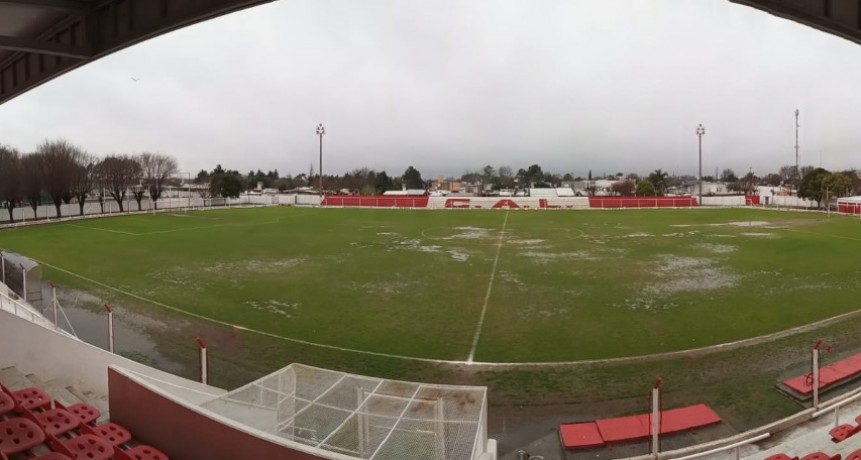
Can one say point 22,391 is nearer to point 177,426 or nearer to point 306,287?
point 177,426

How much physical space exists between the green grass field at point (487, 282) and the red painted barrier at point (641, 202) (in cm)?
3526

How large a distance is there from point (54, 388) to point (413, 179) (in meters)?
168

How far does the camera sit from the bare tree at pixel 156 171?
3095 inches

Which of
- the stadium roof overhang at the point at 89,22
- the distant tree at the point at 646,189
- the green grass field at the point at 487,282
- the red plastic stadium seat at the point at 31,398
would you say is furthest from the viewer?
the distant tree at the point at 646,189

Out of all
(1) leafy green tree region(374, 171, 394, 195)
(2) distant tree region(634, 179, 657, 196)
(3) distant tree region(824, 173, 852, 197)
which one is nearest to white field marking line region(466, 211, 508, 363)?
(3) distant tree region(824, 173, 852, 197)

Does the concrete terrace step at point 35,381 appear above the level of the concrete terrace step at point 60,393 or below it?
above

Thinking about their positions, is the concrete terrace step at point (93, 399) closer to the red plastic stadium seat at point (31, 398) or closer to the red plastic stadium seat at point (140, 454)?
the red plastic stadium seat at point (31, 398)

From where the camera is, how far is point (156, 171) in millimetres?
81875

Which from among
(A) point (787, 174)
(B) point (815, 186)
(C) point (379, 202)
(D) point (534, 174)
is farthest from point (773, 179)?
(C) point (379, 202)

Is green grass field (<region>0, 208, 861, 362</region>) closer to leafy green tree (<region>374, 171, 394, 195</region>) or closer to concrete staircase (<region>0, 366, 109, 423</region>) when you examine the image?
concrete staircase (<region>0, 366, 109, 423</region>)

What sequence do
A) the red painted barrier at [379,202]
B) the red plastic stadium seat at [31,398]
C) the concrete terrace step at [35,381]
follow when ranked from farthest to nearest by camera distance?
the red painted barrier at [379,202], the concrete terrace step at [35,381], the red plastic stadium seat at [31,398]

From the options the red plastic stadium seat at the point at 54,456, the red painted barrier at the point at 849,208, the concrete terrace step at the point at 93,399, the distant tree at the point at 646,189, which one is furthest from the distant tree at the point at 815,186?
the red plastic stadium seat at the point at 54,456

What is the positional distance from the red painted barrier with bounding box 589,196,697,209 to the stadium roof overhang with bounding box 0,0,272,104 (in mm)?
73223

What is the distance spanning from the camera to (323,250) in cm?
3111
